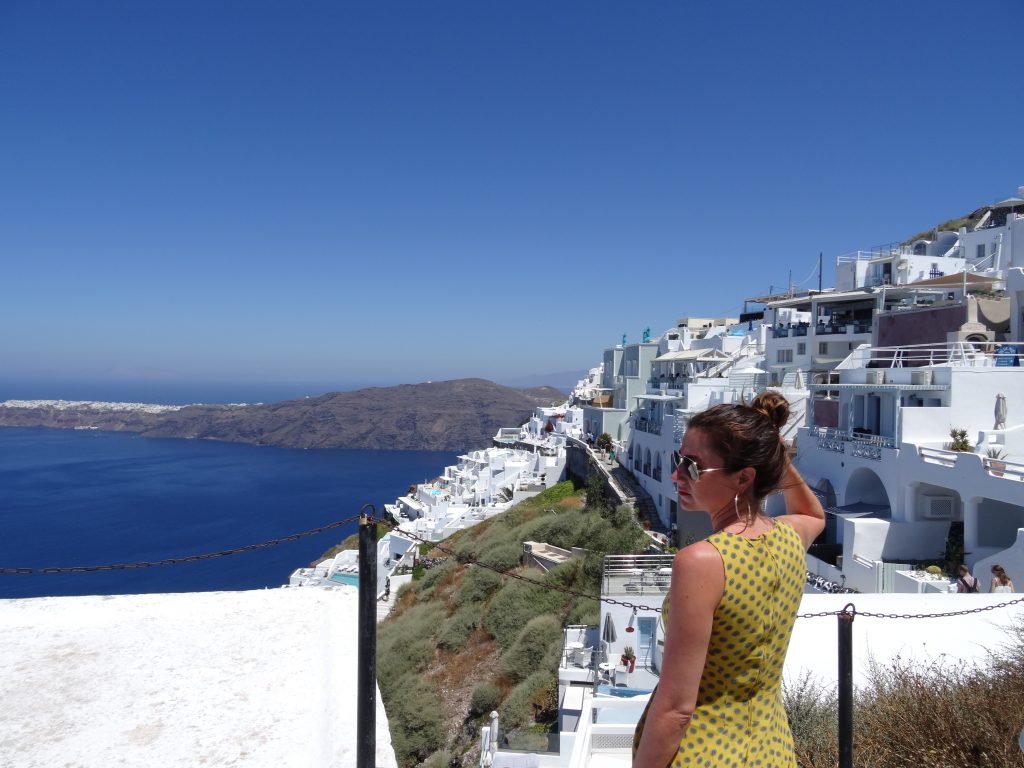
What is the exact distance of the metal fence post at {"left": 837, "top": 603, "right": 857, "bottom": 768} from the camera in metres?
3.56

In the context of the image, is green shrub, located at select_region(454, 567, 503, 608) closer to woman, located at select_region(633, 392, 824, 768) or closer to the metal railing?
the metal railing

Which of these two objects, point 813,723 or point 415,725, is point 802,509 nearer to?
point 813,723

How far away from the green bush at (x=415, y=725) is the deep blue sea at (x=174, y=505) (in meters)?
21.5

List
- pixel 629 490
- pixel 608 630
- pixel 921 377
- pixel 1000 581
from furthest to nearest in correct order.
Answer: pixel 629 490 → pixel 921 377 → pixel 608 630 → pixel 1000 581

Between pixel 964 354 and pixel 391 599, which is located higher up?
pixel 964 354

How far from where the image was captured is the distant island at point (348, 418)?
4953 inches

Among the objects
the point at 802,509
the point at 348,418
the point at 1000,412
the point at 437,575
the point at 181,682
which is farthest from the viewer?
the point at 348,418

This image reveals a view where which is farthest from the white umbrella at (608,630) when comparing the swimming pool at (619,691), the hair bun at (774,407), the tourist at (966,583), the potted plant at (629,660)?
the hair bun at (774,407)

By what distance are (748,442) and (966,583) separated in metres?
8.84

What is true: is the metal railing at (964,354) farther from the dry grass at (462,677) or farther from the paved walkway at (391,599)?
the paved walkway at (391,599)

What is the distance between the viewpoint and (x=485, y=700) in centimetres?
1266

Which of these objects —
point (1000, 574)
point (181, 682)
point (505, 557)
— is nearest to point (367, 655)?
point (181, 682)

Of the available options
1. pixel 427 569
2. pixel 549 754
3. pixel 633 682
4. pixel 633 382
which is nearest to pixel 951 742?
pixel 549 754

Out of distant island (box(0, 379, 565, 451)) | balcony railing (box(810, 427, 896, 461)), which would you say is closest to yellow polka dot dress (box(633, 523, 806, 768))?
balcony railing (box(810, 427, 896, 461))
